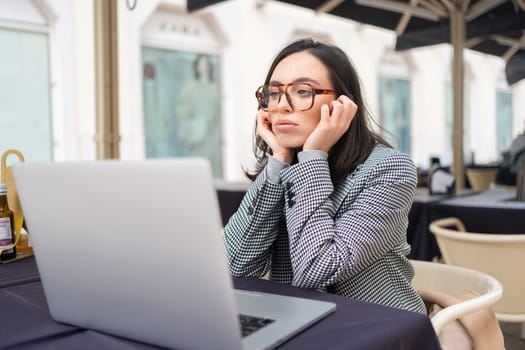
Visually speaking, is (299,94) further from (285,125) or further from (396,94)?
(396,94)

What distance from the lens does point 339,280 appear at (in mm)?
1180

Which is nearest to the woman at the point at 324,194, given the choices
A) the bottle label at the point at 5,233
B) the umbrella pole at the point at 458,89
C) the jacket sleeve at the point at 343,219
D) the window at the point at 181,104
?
the jacket sleeve at the point at 343,219

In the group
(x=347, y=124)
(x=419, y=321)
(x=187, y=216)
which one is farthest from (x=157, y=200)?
(x=347, y=124)

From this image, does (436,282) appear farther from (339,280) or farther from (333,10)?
(333,10)

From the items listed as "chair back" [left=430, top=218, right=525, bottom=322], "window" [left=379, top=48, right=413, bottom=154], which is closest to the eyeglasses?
"chair back" [left=430, top=218, right=525, bottom=322]

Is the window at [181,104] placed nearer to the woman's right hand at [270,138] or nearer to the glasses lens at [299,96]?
the woman's right hand at [270,138]

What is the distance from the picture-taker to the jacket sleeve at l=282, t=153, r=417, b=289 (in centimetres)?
112

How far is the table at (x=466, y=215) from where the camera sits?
9.17ft

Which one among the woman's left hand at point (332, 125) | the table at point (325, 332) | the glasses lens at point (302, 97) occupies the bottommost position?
the table at point (325, 332)

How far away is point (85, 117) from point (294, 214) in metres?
7.04

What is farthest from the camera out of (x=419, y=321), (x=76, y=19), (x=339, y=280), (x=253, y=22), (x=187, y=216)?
(x=253, y=22)

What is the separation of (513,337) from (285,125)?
221 cm

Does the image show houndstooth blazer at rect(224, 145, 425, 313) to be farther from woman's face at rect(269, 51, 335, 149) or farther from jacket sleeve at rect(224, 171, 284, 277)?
woman's face at rect(269, 51, 335, 149)

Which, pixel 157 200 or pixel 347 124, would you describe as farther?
pixel 347 124
